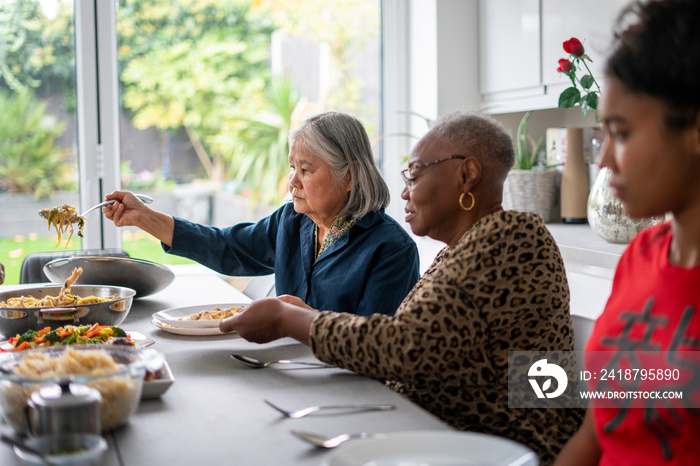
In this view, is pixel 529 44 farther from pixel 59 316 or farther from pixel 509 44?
pixel 59 316

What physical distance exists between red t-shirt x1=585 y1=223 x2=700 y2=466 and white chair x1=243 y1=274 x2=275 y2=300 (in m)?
1.64

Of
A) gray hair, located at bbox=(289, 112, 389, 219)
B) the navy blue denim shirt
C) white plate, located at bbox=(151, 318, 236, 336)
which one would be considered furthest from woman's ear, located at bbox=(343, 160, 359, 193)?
white plate, located at bbox=(151, 318, 236, 336)

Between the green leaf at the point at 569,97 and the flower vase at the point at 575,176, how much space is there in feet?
1.82

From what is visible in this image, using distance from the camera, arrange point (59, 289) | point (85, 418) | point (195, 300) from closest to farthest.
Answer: point (85, 418) → point (59, 289) → point (195, 300)

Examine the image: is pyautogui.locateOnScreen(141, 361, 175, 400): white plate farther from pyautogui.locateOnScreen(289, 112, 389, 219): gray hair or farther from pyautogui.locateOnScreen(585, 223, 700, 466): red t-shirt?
pyautogui.locateOnScreen(289, 112, 389, 219): gray hair

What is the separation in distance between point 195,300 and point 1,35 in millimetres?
1877

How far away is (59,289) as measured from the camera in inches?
77.1

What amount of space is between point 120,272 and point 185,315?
363 mm

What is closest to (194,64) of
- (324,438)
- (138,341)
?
(138,341)

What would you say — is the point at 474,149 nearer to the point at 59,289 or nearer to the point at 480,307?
the point at 480,307

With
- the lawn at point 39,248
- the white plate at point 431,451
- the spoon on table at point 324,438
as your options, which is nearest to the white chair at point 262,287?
the lawn at point 39,248

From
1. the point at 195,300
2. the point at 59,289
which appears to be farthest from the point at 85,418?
the point at 195,300

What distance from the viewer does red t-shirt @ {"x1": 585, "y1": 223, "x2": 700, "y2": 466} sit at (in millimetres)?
955

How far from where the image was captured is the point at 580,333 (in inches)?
56.9
